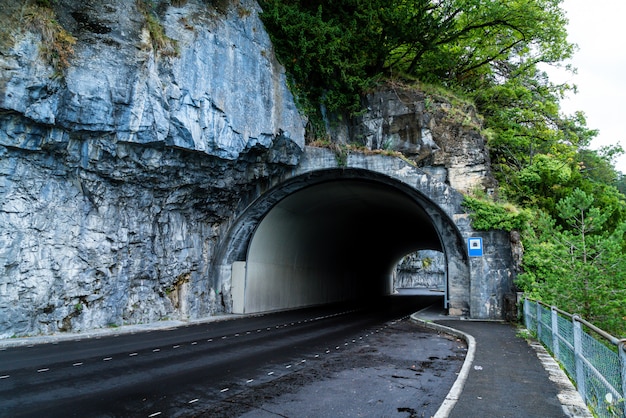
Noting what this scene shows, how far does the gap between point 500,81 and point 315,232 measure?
14.5 m

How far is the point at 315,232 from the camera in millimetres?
Answer: 25453

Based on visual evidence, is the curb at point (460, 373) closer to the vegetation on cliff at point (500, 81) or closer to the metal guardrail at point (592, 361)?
the metal guardrail at point (592, 361)

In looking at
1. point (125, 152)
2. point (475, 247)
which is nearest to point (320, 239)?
point (475, 247)

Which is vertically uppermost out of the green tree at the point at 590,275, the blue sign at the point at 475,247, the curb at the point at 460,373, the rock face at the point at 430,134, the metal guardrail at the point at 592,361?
the rock face at the point at 430,134

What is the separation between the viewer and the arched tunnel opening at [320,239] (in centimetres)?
2084

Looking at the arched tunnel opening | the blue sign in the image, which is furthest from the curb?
the arched tunnel opening

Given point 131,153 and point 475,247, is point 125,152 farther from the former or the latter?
point 475,247

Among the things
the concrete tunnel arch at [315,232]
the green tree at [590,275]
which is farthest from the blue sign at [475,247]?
the green tree at [590,275]

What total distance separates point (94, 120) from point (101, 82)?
45.8 inches

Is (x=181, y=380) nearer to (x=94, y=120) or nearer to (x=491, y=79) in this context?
(x=94, y=120)

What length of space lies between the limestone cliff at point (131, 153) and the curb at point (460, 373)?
691cm

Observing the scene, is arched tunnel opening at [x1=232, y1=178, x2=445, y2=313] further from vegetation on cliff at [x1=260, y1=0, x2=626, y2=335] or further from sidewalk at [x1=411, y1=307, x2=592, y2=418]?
sidewalk at [x1=411, y1=307, x2=592, y2=418]

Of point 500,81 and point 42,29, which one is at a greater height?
point 500,81

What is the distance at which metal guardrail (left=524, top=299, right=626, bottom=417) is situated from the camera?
438 centimetres
